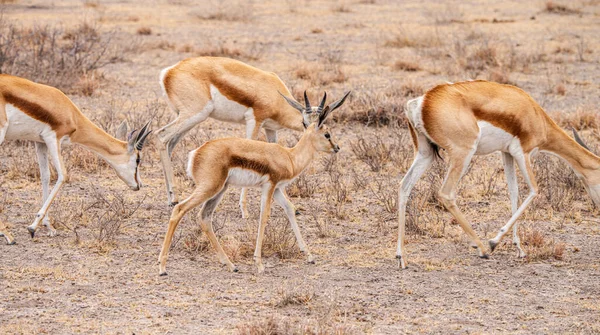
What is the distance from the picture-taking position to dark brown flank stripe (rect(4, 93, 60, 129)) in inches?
280

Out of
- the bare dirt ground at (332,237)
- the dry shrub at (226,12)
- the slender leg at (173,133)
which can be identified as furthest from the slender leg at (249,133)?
the dry shrub at (226,12)

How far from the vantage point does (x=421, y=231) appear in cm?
778

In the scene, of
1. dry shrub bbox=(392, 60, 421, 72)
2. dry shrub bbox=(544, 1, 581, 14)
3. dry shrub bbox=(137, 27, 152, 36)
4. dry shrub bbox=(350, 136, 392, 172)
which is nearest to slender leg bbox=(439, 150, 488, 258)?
dry shrub bbox=(350, 136, 392, 172)

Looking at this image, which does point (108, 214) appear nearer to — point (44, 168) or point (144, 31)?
point (44, 168)

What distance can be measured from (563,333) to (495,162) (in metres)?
4.77

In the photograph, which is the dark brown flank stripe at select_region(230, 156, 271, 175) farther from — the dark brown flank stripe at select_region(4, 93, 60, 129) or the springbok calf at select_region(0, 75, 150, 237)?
the dark brown flank stripe at select_region(4, 93, 60, 129)

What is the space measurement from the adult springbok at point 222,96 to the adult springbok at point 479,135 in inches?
70.4

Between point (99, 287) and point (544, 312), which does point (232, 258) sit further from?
point (544, 312)

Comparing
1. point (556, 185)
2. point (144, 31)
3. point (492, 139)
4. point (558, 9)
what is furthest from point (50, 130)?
point (558, 9)

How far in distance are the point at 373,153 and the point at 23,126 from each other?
14.3 feet

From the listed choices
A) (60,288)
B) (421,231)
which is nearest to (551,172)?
(421,231)

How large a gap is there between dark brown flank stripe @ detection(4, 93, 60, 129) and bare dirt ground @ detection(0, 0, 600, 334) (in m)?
0.98

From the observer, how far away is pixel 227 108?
847 cm

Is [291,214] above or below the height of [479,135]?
below
